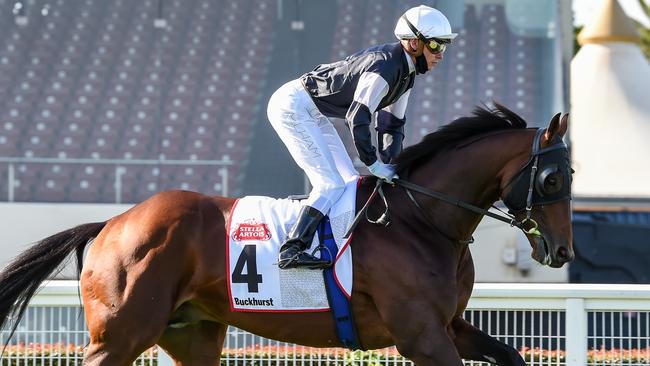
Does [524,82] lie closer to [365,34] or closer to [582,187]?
[365,34]

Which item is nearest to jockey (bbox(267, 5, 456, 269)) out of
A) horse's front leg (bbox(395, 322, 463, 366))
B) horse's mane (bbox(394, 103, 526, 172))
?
horse's mane (bbox(394, 103, 526, 172))

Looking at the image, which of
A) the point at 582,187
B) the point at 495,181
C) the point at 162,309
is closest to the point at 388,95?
the point at 495,181

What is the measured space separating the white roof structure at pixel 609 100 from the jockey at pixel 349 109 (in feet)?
32.9

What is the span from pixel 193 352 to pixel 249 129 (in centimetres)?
458

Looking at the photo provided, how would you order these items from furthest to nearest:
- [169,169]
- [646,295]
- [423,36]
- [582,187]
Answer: [582,187] < [169,169] < [646,295] < [423,36]

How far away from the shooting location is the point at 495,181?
157 inches

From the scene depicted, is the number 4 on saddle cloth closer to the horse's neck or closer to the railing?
the horse's neck

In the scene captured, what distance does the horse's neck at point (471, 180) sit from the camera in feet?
13.0

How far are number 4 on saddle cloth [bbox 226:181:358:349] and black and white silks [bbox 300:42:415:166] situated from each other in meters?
0.30

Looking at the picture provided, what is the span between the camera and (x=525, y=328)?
479cm

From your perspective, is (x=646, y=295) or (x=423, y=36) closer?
(x=423, y=36)

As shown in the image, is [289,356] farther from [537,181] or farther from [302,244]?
[537,181]

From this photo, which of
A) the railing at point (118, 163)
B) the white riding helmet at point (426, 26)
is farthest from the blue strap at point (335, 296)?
the railing at point (118, 163)

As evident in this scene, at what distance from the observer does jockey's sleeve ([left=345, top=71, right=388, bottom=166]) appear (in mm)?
3848
